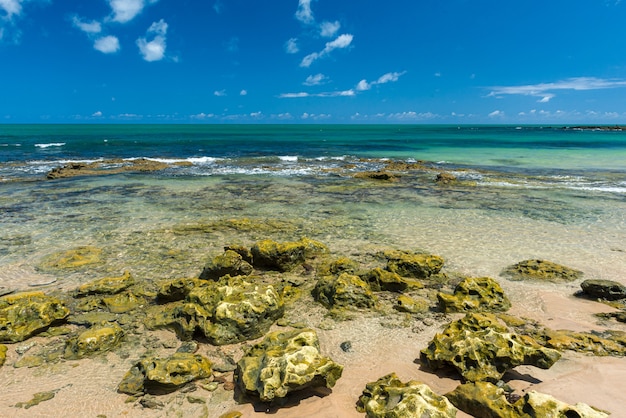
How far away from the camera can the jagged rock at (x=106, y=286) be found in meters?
8.84

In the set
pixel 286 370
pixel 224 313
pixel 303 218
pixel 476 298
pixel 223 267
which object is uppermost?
pixel 286 370

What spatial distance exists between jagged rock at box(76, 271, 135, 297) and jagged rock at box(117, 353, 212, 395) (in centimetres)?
339

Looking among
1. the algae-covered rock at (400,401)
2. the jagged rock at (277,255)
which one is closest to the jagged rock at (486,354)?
the algae-covered rock at (400,401)

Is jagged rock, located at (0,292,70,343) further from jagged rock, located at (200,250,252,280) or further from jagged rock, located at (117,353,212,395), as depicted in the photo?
jagged rock, located at (200,250,252,280)

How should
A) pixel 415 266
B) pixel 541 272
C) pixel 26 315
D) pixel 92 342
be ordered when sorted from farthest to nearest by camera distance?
pixel 541 272, pixel 415 266, pixel 26 315, pixel 92 342

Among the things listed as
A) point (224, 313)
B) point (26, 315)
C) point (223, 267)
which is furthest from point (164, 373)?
point (223, 267)

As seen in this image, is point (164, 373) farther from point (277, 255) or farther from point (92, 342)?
point (277, 255)

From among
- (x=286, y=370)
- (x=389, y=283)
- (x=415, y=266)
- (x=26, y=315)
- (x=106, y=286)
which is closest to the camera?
(x=286, y=370)

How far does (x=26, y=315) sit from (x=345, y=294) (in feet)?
21.2

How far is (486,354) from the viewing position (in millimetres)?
5816

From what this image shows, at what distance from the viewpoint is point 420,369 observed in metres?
6.25

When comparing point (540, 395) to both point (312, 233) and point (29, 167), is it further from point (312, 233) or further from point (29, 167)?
point (29, 167)

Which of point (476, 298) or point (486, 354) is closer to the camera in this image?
point (486, 354)

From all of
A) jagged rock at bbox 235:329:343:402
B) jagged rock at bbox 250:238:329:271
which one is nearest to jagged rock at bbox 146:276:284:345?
jagged rock at bbox 235:329:343:402
